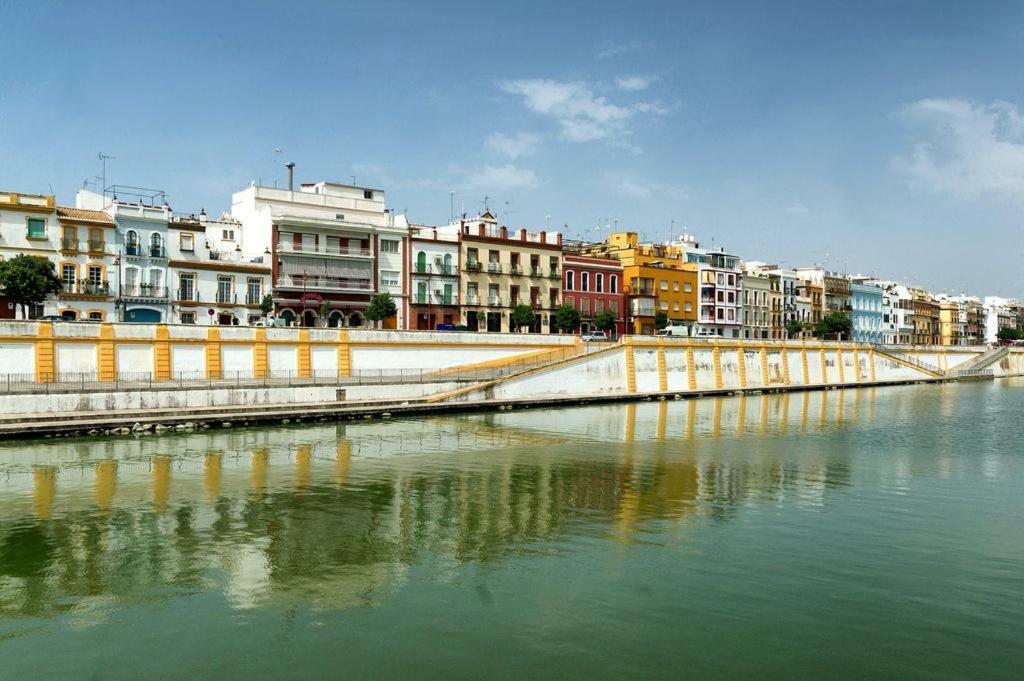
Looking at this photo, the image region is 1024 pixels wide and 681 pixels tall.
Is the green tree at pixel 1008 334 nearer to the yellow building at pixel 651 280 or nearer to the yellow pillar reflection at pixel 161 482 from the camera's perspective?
the yellow building at pixel 651 280

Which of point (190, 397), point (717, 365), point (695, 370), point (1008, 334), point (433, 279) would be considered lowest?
point (190, 397)

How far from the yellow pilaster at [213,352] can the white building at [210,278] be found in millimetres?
11346

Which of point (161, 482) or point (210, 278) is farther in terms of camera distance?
point (210, 278)

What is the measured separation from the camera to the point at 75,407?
3731cm

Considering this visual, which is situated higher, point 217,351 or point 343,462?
point 217,351

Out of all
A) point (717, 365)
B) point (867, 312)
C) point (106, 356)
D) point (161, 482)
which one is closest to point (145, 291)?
point (106, 356)

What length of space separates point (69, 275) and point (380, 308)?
21.5 m

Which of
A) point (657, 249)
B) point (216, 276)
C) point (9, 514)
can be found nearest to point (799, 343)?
point (657, 249)

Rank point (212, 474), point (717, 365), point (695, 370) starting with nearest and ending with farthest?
point (212, 474), point (695, 370), point (717, 365)

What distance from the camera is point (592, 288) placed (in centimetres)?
8450

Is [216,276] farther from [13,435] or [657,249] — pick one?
[657,249]

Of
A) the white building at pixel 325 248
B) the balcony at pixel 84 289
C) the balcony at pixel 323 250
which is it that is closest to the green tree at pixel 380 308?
the white building at pixel 325 248

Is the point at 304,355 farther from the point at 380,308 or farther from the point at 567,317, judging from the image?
the point at 567,317

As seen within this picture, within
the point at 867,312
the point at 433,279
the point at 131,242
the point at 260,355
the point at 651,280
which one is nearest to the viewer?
the point at 260,355
